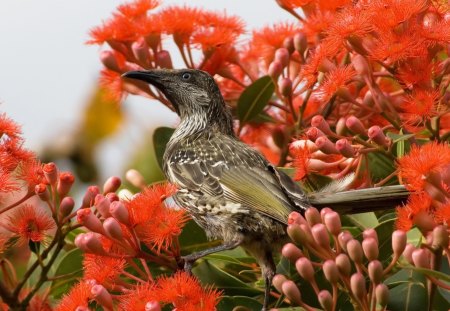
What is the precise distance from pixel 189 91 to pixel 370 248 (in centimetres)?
215

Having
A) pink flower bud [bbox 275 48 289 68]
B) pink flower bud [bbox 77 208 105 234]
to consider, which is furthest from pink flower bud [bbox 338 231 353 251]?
pink flower bud [bbox 275 48 289 68]

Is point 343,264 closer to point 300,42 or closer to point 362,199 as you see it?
point 362,199

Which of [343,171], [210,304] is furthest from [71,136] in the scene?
[210,304]

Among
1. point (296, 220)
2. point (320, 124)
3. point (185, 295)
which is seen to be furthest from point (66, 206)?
point (320, 124)

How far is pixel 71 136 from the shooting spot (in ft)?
26.0

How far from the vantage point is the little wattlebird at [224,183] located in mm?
4555

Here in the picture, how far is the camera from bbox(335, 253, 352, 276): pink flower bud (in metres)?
3.61

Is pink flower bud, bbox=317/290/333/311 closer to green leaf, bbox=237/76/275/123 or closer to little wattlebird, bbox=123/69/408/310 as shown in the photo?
little wattlebird, bbox=123/69/408/310

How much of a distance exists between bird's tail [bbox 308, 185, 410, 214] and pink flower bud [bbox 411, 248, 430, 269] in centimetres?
70

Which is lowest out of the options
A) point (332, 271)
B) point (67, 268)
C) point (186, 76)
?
point (67, 268)

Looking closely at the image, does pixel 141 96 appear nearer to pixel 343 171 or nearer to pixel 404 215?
pixel 343 171

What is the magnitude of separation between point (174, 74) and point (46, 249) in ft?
4.63

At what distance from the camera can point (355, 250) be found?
142 inches

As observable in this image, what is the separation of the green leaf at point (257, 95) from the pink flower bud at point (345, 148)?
35.4 inches
